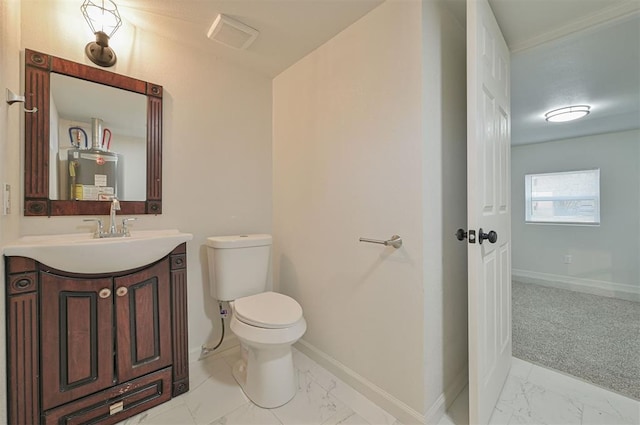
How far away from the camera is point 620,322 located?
248 cm

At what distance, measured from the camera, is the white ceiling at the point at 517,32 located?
4.44 ft

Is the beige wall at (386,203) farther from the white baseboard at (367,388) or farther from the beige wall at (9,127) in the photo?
the beige wall at (9,127)

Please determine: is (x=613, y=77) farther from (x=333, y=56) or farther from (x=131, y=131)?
(x=131, y=131)

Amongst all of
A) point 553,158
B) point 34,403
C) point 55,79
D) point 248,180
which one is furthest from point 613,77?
point 34,403

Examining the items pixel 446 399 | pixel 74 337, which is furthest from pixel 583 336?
pixel 74 337

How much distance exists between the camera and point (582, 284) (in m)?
3.46

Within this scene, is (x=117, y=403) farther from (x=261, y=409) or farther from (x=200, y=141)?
(x=200, y=141)

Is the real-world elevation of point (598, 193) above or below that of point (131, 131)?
below

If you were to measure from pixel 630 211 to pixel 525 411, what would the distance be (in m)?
3.43

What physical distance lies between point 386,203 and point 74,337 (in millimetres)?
1545

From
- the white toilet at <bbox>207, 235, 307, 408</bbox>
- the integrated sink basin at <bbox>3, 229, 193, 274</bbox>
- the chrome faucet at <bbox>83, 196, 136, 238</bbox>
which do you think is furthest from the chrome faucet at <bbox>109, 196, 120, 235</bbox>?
the white toilet at <bbox>207, 235, 307, 408</bbox>

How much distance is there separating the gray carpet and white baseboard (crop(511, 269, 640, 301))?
16 cm

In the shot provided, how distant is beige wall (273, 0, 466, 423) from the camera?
4.03 feet

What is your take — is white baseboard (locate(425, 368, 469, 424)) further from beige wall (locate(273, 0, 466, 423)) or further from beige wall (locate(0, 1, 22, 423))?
beige wall (locate(0, 1, 22, 423))
